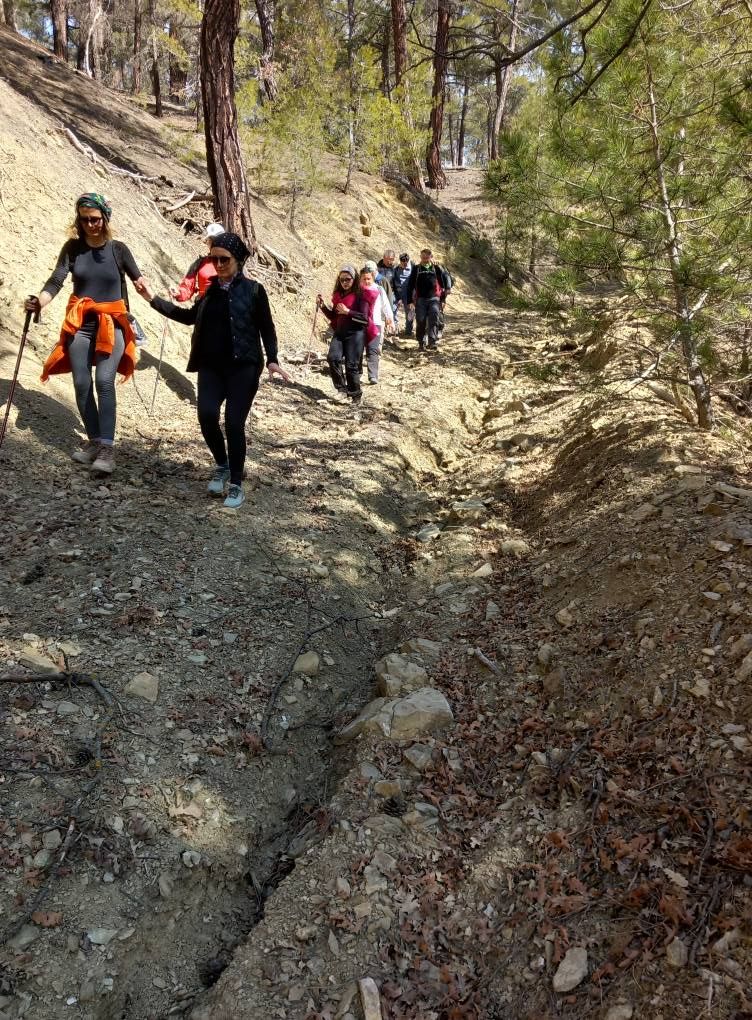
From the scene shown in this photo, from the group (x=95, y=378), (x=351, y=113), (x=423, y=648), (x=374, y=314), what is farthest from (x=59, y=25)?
(x=423, y=648)

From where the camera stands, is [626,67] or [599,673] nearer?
[599,673]

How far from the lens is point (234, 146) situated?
27.1 feet

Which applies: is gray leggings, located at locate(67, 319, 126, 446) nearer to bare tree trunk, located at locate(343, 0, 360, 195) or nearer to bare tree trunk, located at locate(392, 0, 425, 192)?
bare tree trunk, located at locate(343, 0, 360, 195)

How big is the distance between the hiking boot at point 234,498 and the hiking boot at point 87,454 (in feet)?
3.50

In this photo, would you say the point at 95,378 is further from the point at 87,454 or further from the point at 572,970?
the point at 572,970

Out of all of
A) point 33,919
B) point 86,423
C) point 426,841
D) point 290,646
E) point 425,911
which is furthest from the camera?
point 86,423

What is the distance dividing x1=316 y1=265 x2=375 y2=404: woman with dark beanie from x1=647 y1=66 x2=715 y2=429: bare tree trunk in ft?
12.0

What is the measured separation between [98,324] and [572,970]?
467 centimetres

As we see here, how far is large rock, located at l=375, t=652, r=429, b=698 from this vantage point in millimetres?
3473

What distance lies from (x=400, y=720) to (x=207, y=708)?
0.95 m

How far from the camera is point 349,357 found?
809 cm

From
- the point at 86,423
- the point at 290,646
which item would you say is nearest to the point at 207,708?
the point at 290,646

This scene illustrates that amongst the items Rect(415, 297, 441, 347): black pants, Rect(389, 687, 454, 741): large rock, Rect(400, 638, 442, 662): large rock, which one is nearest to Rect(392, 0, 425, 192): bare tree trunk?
Rect(415, 297, 441, 347): black pants

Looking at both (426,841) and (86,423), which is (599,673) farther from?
(86,423)
